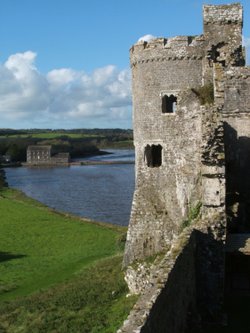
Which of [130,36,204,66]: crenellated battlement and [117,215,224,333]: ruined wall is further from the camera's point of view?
[130,36,204,66]: crenellated battlement

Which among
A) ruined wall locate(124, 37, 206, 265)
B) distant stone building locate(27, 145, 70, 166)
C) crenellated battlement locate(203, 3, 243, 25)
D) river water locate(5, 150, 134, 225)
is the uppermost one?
crenellated battlement locate(203, 3, 243, 25)

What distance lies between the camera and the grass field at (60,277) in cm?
1656

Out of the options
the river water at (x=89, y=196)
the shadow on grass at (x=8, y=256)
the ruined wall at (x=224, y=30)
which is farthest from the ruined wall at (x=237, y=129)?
the river water at (x=89, y=196)

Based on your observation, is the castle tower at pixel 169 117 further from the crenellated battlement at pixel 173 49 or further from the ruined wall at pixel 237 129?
the ruined wall at pixel 237 129

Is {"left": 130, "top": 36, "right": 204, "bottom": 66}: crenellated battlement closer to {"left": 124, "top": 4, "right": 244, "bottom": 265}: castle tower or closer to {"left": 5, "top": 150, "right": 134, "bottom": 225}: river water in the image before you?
{"left": 124, "top": 4, "right": 244, "bottom": 265}: castle tower

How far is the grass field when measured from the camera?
16.6m

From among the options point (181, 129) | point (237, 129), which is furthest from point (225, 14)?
point (181, 129)

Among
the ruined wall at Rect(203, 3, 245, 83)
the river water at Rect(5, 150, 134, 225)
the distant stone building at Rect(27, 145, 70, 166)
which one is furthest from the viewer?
the distant stone building at Rect(27, 145, 70, 166)

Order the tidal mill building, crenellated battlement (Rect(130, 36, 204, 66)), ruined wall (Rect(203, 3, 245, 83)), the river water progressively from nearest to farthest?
the tidal mill building → crenellated battlement (Rect(130, 36, 204, 66)) → ruined wall (Rect(203, 3, 245, 83)) → the river water

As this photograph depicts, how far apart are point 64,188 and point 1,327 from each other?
5525 centimetres

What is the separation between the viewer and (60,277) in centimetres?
2278

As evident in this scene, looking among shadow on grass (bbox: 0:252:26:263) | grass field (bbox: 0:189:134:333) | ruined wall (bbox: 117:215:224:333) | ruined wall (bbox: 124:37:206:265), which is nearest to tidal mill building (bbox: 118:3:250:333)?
ruined wall (bbox: 124:37:206:265)

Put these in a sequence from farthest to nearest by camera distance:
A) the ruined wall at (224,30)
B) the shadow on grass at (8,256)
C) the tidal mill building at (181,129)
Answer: the shadow on grass at (8,256)
the ruined wall at (224,30)
the tidal mill building at (181,129)

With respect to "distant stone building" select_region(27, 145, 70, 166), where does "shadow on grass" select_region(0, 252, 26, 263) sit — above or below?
below
